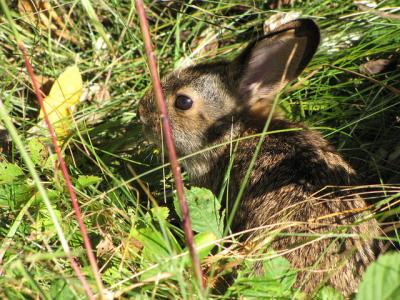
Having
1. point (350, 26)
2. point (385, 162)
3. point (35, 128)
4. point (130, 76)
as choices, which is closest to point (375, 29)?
point (350, 26)

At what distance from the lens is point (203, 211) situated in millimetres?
3371

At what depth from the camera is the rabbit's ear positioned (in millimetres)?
3863

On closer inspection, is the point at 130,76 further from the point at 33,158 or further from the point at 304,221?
the point at 304,221

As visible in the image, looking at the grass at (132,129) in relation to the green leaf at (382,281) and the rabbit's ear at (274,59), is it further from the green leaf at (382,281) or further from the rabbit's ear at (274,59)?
the green leaf at (382,281)

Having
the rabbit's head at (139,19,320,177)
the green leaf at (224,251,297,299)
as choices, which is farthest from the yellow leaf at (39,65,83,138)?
the green leaf at (224,251,297,299)

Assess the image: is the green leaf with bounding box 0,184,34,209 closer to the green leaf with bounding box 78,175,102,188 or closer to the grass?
the grass

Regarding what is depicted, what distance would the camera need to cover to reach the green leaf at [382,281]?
2445 mm

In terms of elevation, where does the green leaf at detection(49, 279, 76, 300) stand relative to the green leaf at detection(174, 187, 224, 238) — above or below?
above

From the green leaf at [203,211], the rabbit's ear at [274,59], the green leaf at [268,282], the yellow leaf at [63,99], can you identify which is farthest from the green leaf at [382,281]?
the yellow leaf at [63,99]

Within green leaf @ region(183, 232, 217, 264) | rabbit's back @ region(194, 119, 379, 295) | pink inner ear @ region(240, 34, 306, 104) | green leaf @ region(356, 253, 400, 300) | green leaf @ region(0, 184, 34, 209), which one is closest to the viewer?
green leaf @ region(356, 253, 400, 300)

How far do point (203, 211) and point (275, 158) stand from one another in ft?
2.17

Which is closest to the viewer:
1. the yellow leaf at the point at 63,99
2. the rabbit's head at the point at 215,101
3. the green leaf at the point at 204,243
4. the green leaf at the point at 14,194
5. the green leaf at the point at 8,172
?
A: the green leaf at the point at 204,243

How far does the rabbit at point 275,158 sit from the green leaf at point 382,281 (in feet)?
0.94

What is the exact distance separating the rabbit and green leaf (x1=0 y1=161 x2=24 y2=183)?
1046 mm
